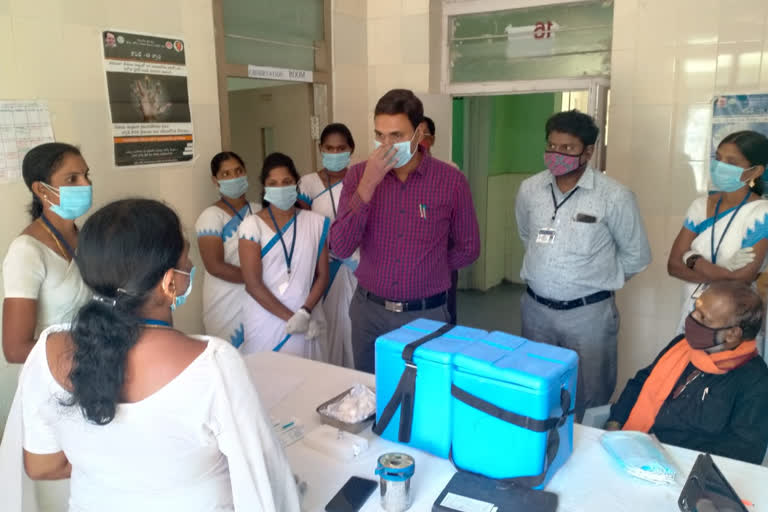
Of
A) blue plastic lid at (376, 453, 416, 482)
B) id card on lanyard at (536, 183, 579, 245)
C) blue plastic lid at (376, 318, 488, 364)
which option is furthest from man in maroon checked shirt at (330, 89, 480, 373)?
blue plastic lid at (376, 453, 416, 482)

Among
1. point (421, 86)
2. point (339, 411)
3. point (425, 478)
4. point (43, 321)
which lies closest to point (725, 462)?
point (425, 478)

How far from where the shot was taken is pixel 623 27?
10.5 ft

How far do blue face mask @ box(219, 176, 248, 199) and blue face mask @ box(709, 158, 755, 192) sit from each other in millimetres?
2195

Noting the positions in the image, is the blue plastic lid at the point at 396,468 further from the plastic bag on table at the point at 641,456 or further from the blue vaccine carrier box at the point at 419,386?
the plastic bag on table at the point at 641,456

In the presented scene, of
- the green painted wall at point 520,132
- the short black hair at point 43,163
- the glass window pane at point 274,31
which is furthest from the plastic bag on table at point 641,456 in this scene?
the green painted wall at point 520,132

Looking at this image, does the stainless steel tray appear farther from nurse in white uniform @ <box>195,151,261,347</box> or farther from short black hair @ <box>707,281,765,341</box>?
nurse in white uniform @ <box>195,151,261,347</box>

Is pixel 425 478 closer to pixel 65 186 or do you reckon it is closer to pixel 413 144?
pixel 413 144

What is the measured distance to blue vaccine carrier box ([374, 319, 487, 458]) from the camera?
4.71ft

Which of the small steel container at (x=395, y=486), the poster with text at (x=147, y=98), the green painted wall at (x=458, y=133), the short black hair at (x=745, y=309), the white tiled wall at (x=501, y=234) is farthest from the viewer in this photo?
the white tiled wall at (x=501, y=234)

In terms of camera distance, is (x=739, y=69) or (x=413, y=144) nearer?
(x=413, y=144)

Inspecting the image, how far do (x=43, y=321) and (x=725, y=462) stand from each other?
2059 mm

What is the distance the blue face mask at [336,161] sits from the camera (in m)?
3.16

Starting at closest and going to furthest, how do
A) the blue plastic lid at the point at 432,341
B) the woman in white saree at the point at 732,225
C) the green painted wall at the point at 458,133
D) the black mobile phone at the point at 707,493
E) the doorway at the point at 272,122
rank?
the black mobile phone at the point at 707,493 → the blue plastic lid at the point at 432,341 → the woman in white saree at the point at 732,225 → the doorway at the point at 272,122 → the green painted wall at the point at 458,133

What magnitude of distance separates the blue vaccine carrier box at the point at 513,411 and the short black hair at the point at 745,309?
66 cm
